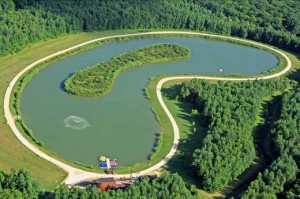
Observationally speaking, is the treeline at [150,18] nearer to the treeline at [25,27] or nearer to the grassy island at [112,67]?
the treeline at [25,27]

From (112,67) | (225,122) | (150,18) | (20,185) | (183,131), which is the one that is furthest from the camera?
(150,18)

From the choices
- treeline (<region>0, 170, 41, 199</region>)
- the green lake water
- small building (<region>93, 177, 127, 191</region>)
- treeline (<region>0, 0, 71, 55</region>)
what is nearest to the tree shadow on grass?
the green lake water

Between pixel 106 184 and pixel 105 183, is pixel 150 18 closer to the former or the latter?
pixel 105 183

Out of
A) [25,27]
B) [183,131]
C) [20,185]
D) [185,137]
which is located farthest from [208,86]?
[20,185]

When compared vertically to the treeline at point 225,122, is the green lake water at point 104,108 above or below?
below

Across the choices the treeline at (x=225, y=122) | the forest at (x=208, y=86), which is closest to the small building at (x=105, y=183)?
the forest at (x=208, y=86)

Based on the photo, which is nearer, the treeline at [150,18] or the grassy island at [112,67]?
the grassy island at [112,67]

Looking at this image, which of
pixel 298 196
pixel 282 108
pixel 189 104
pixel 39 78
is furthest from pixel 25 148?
pixel 282 108

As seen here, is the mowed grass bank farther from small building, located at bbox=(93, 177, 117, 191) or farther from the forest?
small building, located at bbox=(93, 177, 117, 191)
